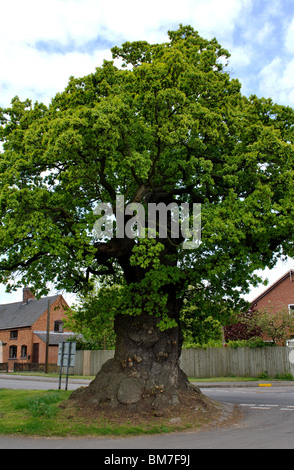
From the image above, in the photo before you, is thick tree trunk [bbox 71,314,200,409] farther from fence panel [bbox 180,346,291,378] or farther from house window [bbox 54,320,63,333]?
house window [bbox 54,320,63,333]

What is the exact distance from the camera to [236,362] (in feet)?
105

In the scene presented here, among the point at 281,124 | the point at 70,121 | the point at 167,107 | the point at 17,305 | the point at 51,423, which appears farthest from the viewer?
the point at 17,305

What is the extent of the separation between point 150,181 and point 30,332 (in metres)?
44.3

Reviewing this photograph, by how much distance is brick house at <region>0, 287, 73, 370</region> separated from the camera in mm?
51531

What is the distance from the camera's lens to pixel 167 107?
12.2m

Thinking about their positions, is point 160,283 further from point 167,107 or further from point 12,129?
point 12,129

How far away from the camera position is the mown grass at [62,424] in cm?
1072

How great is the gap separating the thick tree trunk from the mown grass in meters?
0.78

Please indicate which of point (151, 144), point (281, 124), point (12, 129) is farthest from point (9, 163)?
point (281, 124)

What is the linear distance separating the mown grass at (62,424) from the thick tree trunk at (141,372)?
777mm

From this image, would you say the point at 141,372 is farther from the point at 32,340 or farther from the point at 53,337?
the point at 32,340

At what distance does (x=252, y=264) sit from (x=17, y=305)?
53633mm

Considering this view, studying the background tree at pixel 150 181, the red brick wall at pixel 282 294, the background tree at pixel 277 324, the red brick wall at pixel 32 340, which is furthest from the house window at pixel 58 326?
the background tree at pixel 150 181

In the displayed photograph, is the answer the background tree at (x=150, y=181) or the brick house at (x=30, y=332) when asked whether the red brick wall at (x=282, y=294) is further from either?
the background tree at (x=150, y=181)
